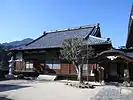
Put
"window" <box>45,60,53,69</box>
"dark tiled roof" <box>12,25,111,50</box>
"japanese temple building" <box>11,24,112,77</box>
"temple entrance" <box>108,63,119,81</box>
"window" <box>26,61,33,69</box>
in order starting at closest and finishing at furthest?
"temple entrance" <box>108,63,119,81</box>
"japanese temple building" <box>11,24,112,77</box>
"window" <box>45,60,53,69</box>
"dark tiled roof" <box>12,25,111,50</box>
"window" <box>26,61,33,69</box>

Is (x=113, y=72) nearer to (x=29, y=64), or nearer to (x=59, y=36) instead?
(x=59, y=36)

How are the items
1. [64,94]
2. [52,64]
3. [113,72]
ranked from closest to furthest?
[64,94], [113,72], [52,64]

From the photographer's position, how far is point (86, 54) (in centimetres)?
1975

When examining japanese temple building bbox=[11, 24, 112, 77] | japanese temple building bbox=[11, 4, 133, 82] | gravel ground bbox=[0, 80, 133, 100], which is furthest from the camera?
japanese temple building bbox=[11, 24, 112, 77]

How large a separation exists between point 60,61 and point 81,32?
228 inches

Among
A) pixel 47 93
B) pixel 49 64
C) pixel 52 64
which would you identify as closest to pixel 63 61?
pixel 52 64

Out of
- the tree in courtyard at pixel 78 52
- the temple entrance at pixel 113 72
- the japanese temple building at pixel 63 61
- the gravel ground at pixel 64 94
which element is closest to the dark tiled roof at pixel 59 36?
the japanese temple building at pixel 63 61

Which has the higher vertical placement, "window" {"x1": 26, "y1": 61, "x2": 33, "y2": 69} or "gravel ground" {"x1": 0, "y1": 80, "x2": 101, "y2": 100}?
"window" {"x1": 26, "y1": 61, "x2": 33, "y2": 69}

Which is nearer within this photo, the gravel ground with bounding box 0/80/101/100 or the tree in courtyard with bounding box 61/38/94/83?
the gravel ground with bounding box 0/80/101/100

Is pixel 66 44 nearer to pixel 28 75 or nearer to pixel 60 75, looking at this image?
pixel 60 75

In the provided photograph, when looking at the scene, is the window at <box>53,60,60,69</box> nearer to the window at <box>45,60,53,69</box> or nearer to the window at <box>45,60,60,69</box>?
the window at <box>45,60,60,69</box>

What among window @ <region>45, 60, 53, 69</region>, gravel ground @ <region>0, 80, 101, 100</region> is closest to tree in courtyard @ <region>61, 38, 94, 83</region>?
gravel ground @ <region>0, 80, 101, 100</region>

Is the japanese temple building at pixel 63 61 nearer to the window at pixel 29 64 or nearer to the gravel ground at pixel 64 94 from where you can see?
the window at pixel 29 64

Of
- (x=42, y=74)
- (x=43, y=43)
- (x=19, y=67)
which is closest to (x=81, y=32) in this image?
(x=43, y=43)
